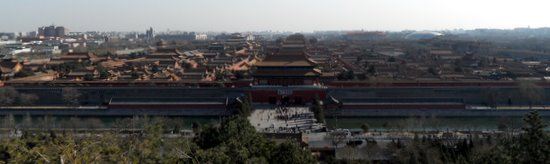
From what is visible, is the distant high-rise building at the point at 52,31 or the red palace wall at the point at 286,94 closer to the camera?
the red palace wall at the point at 286,94

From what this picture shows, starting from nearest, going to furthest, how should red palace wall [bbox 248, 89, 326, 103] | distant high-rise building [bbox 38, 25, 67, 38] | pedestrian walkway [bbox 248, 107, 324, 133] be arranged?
pedestrian walkway [bbox 248, 107, 324, 133], red palace wall [bbox 248, 89, 326, 103], distant high-rise building [bbox 38, 25, 67, 38]

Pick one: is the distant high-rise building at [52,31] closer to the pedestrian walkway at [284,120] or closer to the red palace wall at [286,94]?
the red palace wall at [286,94]

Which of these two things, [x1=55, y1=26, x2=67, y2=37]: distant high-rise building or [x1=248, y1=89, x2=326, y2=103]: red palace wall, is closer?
[x1=248, y1=89, x2=326, y2=103]: red palace wall

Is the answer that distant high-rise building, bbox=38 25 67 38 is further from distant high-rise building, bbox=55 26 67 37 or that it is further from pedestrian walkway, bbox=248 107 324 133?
pedestrian walkway, bbox=248 107 324 133

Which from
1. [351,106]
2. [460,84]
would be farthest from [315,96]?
[460,84]

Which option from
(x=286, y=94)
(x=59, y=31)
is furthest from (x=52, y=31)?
(x=286, y=94)

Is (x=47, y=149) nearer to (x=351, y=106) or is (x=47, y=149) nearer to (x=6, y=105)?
(x=351, y=106)

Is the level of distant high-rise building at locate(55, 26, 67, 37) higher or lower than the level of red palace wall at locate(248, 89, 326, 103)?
higher

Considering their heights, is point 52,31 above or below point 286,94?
above

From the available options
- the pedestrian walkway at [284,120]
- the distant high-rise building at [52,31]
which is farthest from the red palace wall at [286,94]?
the distant high-rise building at [52,31]

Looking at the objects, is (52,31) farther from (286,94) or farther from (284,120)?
(284,120)

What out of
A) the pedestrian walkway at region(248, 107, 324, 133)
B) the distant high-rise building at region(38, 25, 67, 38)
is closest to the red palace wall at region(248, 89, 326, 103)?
the pedestrian walkway at region(248, 107, 324, 133)
